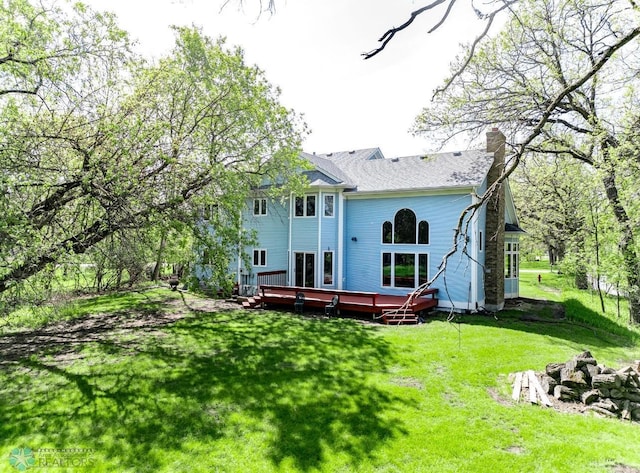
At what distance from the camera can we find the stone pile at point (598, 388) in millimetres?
5979

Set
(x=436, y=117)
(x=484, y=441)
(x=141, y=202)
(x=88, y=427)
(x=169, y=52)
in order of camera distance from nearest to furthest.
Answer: (x=484, y=441) → (x=88, y=427) → (x=141, y=202) → (x=169, y=52) → (x=436, y=117)

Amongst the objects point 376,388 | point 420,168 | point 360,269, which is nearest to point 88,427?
point 376,388

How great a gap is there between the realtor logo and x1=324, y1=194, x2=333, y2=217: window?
12841mm

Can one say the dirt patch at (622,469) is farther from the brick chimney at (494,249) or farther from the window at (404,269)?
the brick chimney at (494,249)

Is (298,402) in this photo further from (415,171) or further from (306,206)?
(415,171)

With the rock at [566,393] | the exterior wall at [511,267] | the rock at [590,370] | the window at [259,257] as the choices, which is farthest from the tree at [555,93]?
the window at [259,257]

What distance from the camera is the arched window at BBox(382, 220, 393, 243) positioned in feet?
50.4

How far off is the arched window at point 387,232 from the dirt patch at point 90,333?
23.5 feet

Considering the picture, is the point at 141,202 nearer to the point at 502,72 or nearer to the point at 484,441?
the point at 484,441

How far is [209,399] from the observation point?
6.38 metres

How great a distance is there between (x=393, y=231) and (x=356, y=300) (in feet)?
12.1

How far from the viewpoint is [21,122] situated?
7578 mm

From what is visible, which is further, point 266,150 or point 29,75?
point 266,150

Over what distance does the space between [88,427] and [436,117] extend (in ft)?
51.0
